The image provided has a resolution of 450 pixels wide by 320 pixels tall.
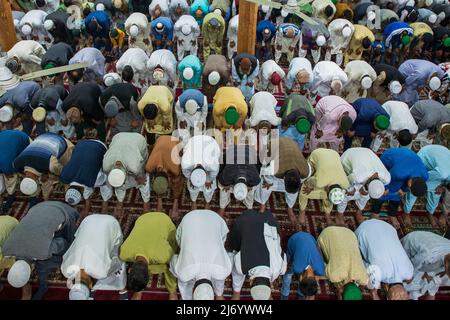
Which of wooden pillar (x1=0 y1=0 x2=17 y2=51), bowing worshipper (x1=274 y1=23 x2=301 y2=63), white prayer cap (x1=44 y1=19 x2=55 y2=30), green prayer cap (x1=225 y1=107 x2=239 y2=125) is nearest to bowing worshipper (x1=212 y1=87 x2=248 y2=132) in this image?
green prayer cap (x1=225 y1=107 x2=239 y2=125)

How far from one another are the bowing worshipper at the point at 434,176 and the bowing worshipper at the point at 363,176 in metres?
0.59

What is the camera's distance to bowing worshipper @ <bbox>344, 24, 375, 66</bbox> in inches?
285

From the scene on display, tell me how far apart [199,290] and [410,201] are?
302cm

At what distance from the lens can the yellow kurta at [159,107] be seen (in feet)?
17.8

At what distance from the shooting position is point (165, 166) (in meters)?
4.73

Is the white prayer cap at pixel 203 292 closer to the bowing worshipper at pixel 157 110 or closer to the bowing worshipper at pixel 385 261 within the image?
the bowing worshipper at pixel 385 261

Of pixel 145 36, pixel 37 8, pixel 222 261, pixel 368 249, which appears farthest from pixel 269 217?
pixel 37 8

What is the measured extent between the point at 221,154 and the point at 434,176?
8.73 feet

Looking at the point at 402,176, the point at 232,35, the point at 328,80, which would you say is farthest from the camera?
the point at 232,35

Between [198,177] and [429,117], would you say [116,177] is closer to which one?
[198,177]

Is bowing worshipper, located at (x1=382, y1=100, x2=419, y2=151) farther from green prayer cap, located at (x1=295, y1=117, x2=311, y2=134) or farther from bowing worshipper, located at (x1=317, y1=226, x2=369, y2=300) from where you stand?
bowing worshipper, located at (x1=317, y1=226, x2=369, y2=300)

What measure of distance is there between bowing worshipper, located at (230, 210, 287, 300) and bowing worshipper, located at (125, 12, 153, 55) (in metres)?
4.60

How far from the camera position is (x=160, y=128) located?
5.71m

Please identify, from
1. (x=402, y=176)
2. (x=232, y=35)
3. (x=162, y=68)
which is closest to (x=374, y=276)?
(x=402, y=176)
